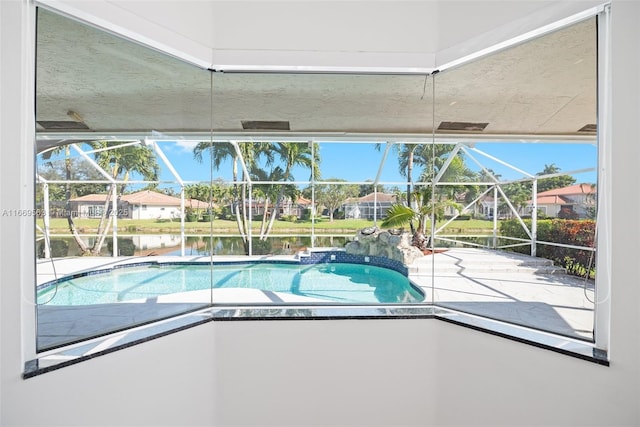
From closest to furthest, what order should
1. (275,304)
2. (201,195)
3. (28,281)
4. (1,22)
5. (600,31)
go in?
(1,22) → (28,281) → (600,31) → (275,304) → (201,195)

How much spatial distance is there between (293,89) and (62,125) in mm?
1867

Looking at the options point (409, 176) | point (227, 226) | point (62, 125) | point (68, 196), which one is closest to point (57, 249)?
point (68, 196)

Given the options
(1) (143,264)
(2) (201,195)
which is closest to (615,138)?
(2) (201,195)

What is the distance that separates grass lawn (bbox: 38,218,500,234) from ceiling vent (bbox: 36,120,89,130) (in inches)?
20.4

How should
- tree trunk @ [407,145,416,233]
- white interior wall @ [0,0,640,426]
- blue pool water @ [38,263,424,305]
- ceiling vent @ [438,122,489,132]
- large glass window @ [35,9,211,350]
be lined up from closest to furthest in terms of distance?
white interior wall @ [0,0,640,426] → large glass window @ [35,9,211,350] → blue pool water @ [38,263,424,305] → ceiling vent @ [438,122,489,132] → tree trunk @ [407,145,416,233]

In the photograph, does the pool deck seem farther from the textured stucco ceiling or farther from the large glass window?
the textured stucco ceiling

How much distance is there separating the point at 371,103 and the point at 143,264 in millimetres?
3244

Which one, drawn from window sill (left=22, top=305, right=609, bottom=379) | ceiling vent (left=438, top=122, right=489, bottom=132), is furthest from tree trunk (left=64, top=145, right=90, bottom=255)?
ceiling vent (left=438, top=122, right=489, bottom=132)

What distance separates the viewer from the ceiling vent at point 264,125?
14.5 feet

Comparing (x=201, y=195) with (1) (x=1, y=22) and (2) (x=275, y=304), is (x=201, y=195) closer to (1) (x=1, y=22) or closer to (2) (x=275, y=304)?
(2) (x=275, y=304)

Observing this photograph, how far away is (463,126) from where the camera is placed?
11.2 feet

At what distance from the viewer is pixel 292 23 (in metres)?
2.08

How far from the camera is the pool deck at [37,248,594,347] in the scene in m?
1.81

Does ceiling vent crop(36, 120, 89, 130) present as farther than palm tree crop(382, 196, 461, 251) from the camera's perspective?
No
